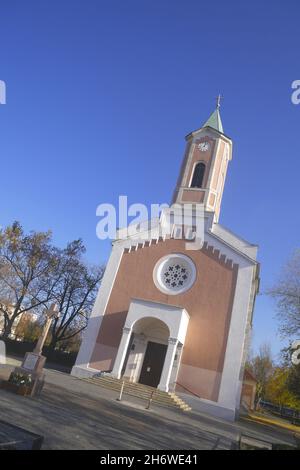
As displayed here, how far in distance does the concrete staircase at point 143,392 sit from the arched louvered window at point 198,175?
14.2 meters

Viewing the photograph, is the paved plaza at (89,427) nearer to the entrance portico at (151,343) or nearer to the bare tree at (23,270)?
the entrance portico at (151,343)

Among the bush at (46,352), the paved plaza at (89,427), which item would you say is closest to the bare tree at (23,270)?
the bush at (46,352)

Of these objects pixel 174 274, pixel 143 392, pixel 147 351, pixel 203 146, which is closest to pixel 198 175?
pixel 203 146

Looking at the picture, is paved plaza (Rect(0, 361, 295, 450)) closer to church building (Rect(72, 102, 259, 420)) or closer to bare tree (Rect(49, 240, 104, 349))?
church building (Rect(72, 102, 259, 420))

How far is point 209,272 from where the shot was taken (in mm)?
21844

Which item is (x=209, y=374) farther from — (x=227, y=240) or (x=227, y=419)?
(x=227, y=240)

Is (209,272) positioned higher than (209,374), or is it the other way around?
(209,272)

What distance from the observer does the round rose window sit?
22031 millimetres

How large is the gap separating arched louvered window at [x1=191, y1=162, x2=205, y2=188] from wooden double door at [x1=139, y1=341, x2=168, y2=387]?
37.9ft

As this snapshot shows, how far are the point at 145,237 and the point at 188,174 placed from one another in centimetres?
616

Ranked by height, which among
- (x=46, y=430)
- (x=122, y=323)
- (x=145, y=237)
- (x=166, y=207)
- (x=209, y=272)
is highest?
(x=166, y=207)

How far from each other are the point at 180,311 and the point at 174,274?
333 cm

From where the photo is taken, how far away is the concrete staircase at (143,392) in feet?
56.4
